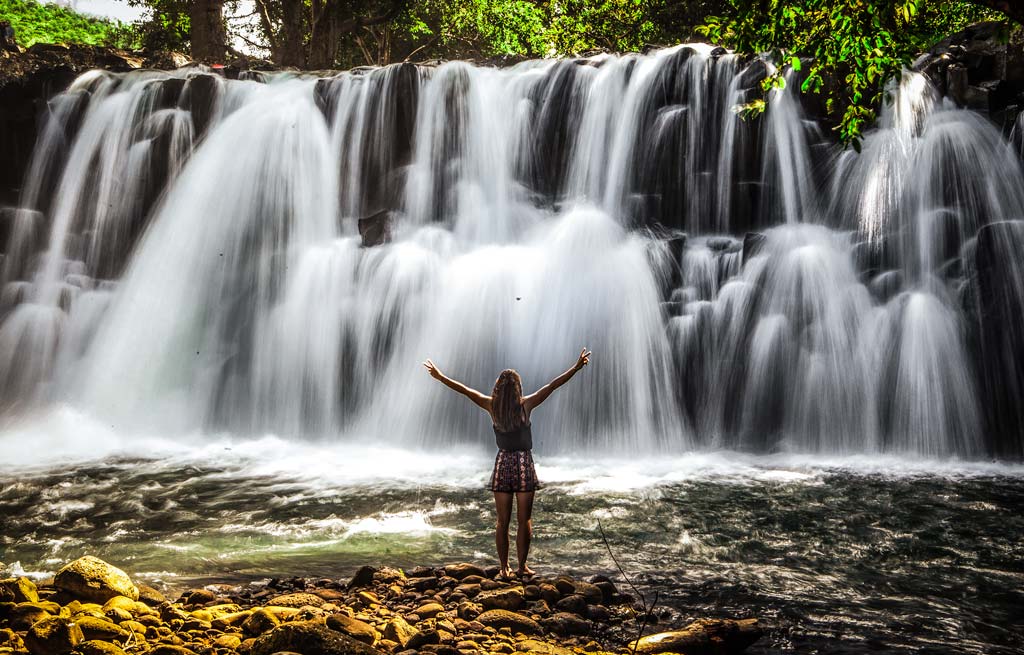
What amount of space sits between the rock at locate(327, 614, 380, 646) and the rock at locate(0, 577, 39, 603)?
2.12 m

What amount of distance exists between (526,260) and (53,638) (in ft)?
38.0

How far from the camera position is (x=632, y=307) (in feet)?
47.0


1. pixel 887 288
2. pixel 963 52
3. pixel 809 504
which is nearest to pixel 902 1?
pixel 809 504

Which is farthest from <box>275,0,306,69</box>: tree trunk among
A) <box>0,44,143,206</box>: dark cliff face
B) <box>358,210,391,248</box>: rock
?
<box>358,210,391,248</box>: rock

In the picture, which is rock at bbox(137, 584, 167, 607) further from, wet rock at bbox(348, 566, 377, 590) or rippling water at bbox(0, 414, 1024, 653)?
wet rock at bbox(348, 566, 377, 590)

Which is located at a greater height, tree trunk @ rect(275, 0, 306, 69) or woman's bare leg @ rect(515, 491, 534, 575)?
tree trunk @ rect(275, 0, 306, 69)

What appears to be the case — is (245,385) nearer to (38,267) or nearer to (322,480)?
(322,480)

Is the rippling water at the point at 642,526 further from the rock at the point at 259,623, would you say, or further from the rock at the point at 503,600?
the rock at the point at 259,623

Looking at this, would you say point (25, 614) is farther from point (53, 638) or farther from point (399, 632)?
point (399, 632)

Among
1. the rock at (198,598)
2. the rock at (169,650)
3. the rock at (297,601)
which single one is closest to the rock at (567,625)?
the rock at (297,601)

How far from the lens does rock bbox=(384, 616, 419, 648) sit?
5.21 meters

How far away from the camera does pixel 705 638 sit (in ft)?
17.8

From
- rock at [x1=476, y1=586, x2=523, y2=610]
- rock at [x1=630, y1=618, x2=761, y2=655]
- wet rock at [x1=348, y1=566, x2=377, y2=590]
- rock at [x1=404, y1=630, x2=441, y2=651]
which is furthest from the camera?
wet rock at [x1=348, y1=566, x2=377, y2=590]

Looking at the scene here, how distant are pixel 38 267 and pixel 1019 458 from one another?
1895cm
